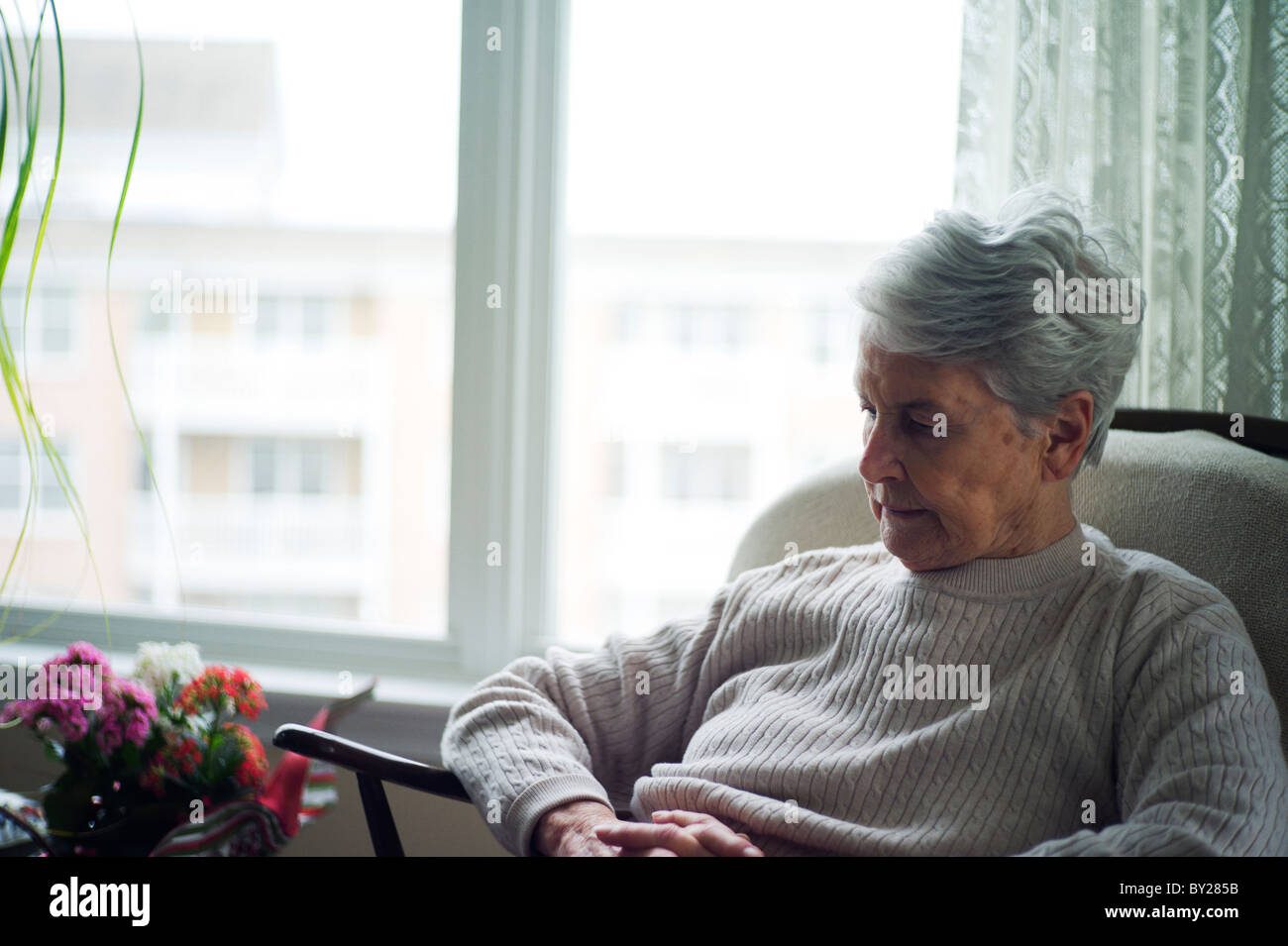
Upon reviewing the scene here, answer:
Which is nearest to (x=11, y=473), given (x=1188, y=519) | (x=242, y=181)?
(x=242, y=181)

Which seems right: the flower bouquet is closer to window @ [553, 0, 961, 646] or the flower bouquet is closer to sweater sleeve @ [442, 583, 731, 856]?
sweater sleeve @ [442, 583, 731, 856]

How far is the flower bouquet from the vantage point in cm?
117

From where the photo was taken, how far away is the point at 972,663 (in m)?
1.05

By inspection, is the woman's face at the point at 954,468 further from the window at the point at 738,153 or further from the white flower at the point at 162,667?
the white flower at the point at 162,667

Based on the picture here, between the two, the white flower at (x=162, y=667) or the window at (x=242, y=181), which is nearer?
the white flower at (x=162, y=667)

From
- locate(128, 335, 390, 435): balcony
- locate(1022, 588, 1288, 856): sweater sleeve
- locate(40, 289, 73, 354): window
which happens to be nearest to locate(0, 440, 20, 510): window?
locate(128, 335, 390, 435): balcony

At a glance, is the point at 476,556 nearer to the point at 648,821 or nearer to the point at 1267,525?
the point at 648,821

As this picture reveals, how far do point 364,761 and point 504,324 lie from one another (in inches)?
38.0

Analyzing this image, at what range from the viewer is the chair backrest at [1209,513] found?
1076mm

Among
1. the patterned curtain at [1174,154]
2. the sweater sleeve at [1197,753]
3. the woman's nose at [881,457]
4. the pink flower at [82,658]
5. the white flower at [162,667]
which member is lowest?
the white flower at [162,667]

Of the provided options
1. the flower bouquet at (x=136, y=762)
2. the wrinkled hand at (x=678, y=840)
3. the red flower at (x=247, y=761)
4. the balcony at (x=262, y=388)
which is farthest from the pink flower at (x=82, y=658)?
the balcony at (x=262, y=388)

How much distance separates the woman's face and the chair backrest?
0.15m

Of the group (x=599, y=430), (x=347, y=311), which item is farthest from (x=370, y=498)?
(x=599, y=430)

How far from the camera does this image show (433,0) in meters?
1.96
